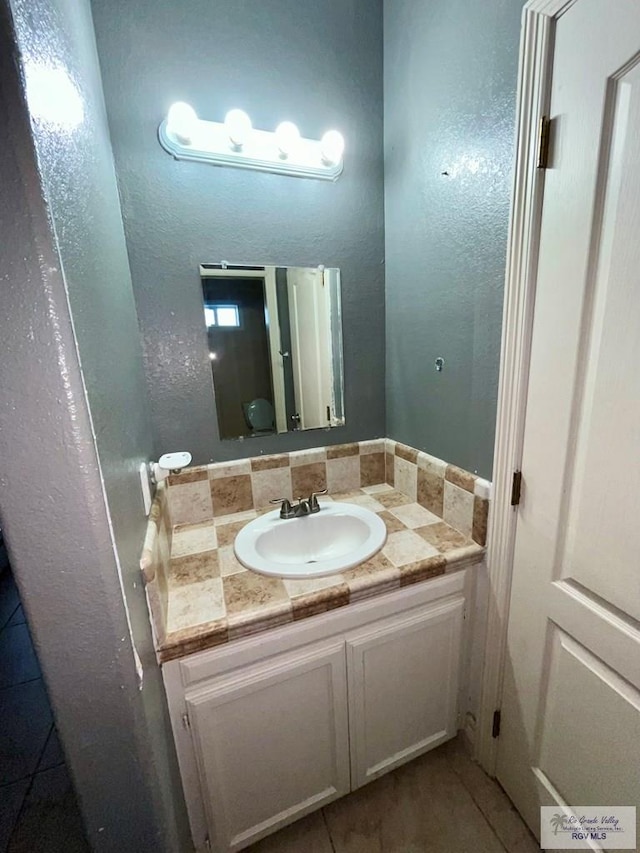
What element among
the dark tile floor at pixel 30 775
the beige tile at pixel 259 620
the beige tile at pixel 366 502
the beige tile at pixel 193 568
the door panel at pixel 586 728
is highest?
the beige tile at pixel 366 502

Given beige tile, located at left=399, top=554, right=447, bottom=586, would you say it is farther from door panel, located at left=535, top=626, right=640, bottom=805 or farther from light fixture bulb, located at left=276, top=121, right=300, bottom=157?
light fixture bulb, located at left=276, top=121, right=300, bottom=157

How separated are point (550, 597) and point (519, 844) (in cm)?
77

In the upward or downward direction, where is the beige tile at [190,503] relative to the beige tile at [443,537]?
upward

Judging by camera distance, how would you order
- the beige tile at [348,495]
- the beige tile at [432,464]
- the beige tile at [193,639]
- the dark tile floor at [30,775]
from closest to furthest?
the beige tile at [193,639] → the dark tile floor at [30,775] → the beige tile at [432,464] → the beige tile at [348,495]

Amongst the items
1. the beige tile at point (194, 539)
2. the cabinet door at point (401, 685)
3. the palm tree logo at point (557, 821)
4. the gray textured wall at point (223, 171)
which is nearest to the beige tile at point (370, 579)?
the cabinet door at point (401, 685)

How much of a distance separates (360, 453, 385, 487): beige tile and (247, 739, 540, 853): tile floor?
1.00 metres

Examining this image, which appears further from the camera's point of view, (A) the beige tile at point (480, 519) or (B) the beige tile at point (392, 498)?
(B) the beige tile at point (392, 498)

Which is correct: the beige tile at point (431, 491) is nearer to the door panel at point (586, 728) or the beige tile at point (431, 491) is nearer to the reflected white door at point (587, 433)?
the reflected white door at point (587, 433)

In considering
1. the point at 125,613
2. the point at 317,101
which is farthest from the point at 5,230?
the point at 317,101

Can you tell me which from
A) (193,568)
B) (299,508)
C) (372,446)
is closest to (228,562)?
(193,568)

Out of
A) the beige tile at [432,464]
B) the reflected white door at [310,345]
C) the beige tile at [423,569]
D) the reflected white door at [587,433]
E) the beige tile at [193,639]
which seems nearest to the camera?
the reflected white door at [587,433]

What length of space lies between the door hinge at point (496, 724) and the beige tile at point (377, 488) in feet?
2.55

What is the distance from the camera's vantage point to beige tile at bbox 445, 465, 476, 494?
1044 mm

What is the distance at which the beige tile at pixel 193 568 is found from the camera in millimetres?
940
